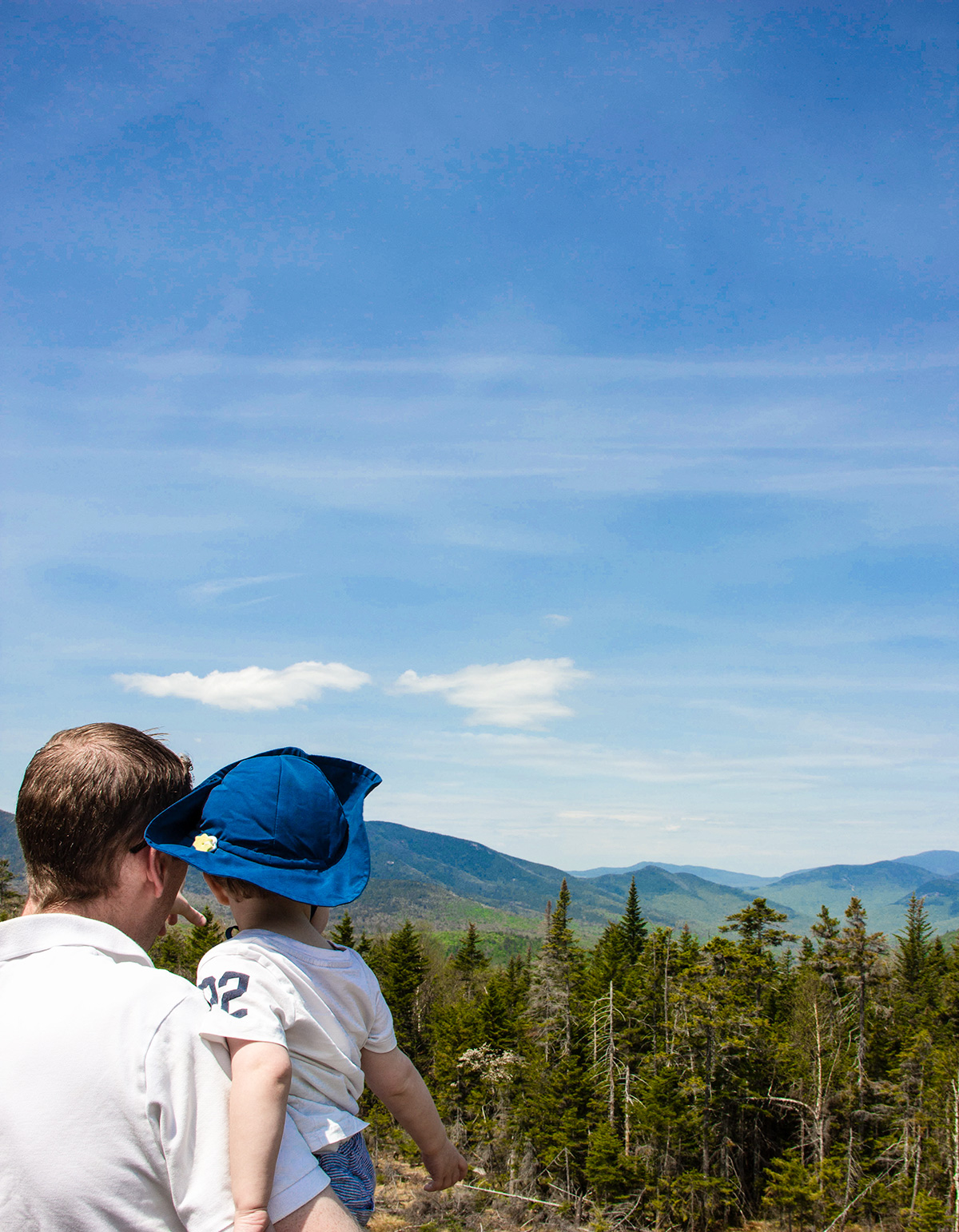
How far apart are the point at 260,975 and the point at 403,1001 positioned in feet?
154

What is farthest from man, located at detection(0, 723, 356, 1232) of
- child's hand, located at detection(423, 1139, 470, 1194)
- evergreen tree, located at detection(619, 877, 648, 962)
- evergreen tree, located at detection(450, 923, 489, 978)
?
evergreen tree, located at detection(450, 923, 489, 978)

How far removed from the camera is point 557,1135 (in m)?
32.5

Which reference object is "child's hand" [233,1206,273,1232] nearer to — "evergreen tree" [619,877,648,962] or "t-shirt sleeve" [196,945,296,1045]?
"t-shirt sleeve" [196,945,296,1045]

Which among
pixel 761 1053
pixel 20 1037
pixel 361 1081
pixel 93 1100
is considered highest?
pixel 20 1037

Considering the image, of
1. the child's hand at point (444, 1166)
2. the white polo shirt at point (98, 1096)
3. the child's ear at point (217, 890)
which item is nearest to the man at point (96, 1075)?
the white polo shirt at point (98, 1096)

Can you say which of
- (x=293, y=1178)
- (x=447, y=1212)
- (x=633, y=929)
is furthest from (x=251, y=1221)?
(x=633, y=929)

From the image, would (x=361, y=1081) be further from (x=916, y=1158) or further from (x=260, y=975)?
(x=916, y=1158)

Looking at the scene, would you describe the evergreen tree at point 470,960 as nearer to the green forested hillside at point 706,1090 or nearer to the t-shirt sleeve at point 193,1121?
the green forested hillside at point 706,1090

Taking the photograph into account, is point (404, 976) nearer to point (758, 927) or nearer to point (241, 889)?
point (758, 927)

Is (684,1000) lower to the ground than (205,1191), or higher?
lower

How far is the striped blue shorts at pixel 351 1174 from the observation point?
2045 mm

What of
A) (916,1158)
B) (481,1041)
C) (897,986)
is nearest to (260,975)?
(916,1158)

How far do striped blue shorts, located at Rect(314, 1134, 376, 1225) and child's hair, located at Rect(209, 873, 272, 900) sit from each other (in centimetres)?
66

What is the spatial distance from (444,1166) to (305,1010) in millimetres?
1129
